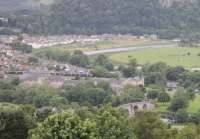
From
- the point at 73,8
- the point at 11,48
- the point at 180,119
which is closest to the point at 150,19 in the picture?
the point at 73,8

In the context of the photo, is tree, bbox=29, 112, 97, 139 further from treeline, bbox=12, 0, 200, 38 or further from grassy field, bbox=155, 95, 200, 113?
treeline, bbox=12, 0, 200, 38

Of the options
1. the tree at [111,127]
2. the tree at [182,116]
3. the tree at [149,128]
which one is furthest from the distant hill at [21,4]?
the tree at [111,127]

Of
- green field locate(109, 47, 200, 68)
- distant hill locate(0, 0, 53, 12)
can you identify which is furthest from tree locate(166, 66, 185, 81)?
distant hill locate(0, 0, 53, 12)

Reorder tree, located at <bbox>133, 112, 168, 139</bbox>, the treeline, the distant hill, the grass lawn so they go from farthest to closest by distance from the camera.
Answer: the distant hill, the treeline, the grass lawn, tree, located at <bbox>133, 112, 168, 139</bbox>

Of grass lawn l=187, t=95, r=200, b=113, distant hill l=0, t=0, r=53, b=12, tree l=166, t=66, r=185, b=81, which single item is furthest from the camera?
distant hill l=0, t=0, r=53, b=12

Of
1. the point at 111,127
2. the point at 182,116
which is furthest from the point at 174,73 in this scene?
the point at 111,127

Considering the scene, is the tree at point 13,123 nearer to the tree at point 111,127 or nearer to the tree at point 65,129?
the tree at point 111,127
